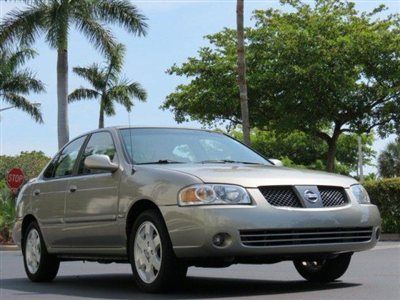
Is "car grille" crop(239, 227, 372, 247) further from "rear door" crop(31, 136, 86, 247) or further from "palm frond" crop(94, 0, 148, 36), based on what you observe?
"palm frond" crop(94, 0, 148, 36)

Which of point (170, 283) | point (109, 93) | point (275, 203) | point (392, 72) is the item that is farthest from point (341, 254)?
point (109, 93)

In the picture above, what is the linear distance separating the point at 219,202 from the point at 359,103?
30957 mm

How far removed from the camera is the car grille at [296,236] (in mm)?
7049

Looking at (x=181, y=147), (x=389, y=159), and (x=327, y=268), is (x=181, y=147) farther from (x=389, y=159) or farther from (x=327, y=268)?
(x=389, y=159)

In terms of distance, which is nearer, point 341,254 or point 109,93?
point 341,254

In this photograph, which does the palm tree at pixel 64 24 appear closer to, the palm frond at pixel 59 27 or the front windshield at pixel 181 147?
the palm frond at pixel 59 27

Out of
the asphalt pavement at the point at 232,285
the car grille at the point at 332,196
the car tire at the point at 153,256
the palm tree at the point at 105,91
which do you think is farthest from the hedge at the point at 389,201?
the palm tree at the point at 105,91

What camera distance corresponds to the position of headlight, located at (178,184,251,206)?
7062 mm

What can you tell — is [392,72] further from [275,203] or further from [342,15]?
[275,203]

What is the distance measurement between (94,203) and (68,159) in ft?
4.01

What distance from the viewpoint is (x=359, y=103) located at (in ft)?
122

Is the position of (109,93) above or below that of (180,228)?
above

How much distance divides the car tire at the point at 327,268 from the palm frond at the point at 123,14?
2435cm

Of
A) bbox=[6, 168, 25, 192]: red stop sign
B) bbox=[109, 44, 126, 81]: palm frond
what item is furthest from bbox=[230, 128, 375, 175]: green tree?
bbox=[6, 168, 25, 192]: red stop sign
